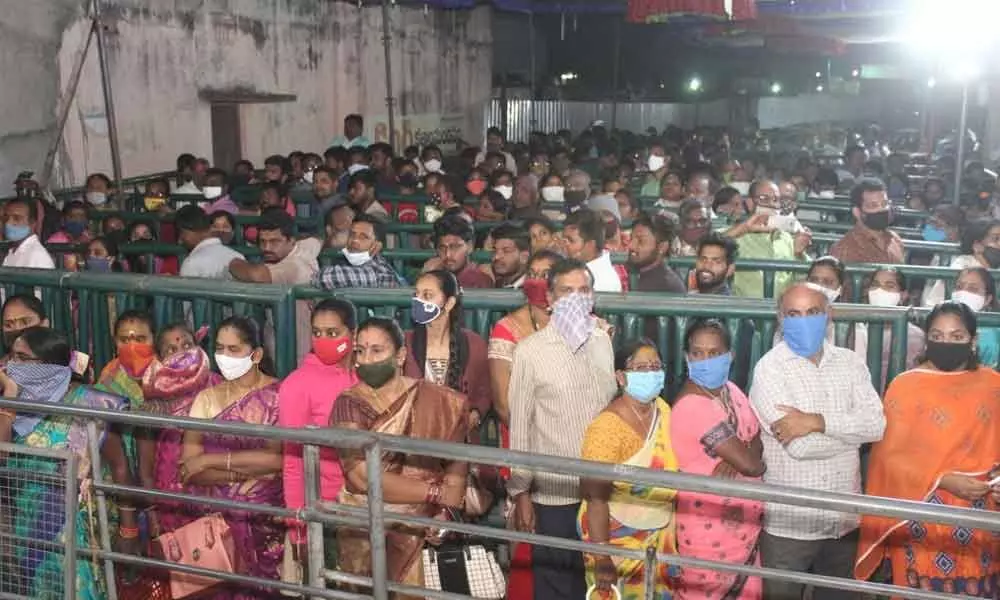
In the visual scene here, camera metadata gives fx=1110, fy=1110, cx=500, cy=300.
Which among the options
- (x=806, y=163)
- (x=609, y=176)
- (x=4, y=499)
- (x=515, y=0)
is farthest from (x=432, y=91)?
(x=4, y=499)

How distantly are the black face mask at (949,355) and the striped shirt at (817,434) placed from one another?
1.02ft

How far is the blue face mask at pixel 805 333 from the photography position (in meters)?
4.46

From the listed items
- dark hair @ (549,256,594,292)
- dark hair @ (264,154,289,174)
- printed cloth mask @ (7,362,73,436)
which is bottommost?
printed cloth mask @ (7,362,73,436)

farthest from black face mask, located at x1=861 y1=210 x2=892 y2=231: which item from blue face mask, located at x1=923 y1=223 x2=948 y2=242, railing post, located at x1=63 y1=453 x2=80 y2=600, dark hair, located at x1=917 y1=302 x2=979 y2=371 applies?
railing post, located at x1=63 y1=453 x2=80 y2=600

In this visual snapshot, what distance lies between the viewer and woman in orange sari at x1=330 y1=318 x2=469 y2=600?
4098 mm

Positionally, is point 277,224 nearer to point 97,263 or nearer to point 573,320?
point 97,263

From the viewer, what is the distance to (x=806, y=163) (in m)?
14.5

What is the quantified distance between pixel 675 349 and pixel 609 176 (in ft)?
22.4

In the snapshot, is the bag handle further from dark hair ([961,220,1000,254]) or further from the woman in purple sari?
dark hair ([961,220,1000,254])

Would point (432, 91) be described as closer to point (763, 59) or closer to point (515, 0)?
point (515, 0)

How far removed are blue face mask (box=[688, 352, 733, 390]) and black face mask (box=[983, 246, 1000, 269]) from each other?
144 inches

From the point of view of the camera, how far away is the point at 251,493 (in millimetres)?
4543

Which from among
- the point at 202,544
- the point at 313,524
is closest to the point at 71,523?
the point at 202,544

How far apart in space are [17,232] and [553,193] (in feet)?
18.0
